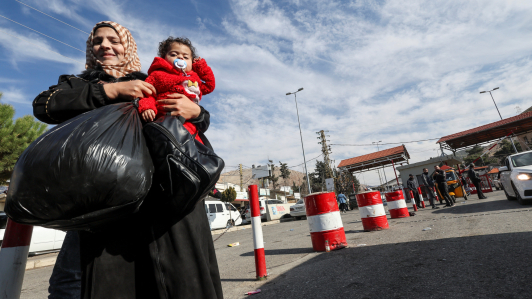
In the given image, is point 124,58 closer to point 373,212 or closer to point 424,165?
point 373,212

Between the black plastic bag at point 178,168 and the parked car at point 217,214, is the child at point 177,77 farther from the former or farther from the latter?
the parked car at point 217,214

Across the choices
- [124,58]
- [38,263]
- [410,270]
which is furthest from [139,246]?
[38,263]

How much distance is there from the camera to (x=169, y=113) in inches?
50.2

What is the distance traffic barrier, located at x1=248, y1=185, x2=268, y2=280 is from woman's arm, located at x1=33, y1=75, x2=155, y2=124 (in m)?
2.12

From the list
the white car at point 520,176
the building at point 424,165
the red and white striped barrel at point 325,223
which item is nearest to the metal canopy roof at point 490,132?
the building at point 424,165

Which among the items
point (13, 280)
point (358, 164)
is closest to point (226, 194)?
→ point (358, 164)

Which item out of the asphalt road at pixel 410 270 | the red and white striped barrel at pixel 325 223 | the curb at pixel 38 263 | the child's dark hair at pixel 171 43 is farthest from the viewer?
the curb at pixel 38 263

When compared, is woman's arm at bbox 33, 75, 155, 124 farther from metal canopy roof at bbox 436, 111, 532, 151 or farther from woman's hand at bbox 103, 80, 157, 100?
metal canopy roof at bbox 436, 111, 532, 151

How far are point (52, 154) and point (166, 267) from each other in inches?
23.0

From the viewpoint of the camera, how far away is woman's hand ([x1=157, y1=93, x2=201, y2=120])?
1.28m

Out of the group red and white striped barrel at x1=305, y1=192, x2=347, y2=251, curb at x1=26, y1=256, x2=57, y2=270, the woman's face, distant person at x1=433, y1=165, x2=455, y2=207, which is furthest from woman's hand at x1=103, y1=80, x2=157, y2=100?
distant person at x1=433, y1=165, x2=455, y2=207

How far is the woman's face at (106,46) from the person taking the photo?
1562mm

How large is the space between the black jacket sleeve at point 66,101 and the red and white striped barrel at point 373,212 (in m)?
5.51

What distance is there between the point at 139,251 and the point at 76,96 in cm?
72
